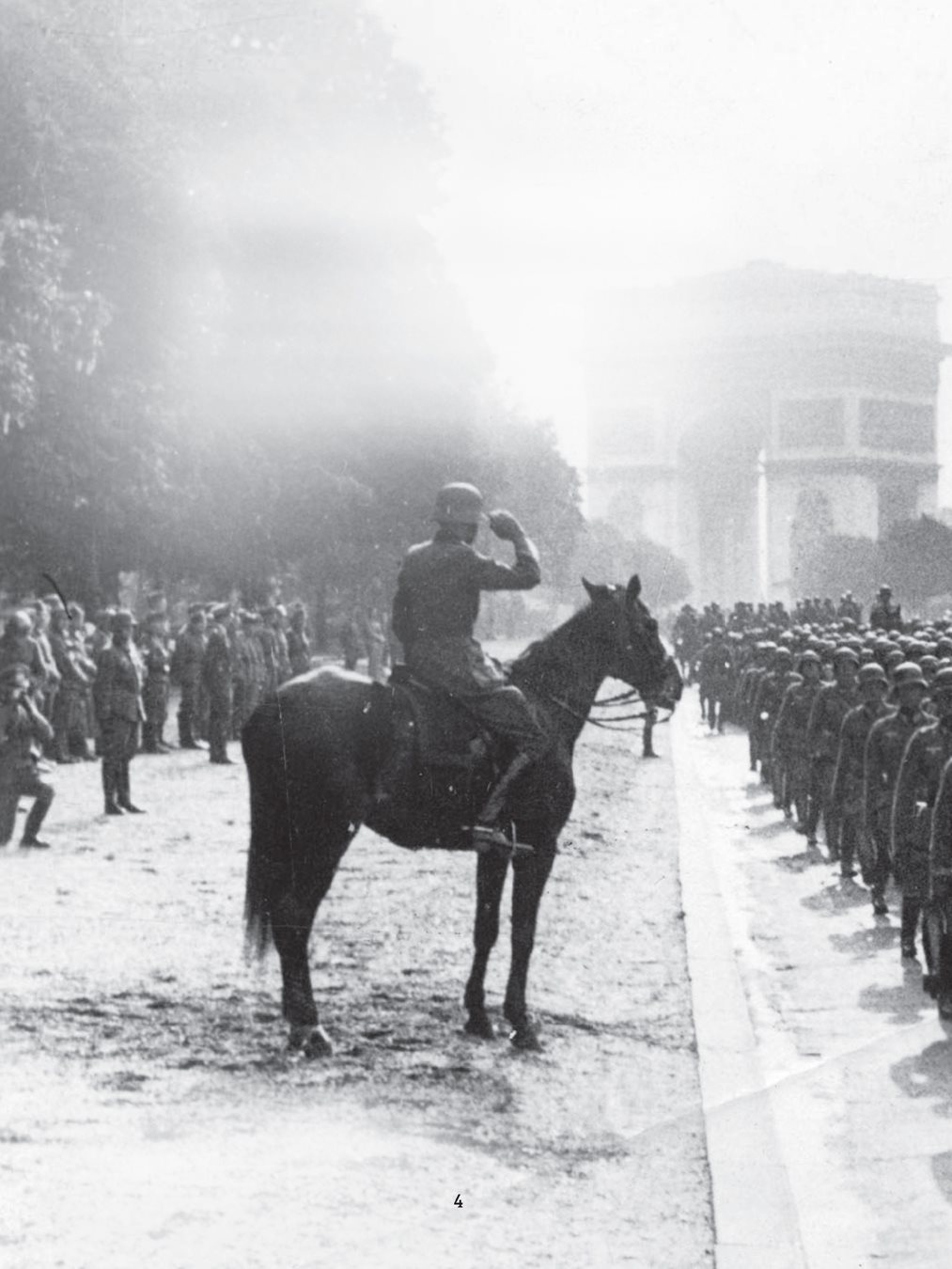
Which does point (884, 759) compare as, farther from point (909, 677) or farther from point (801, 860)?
point (801, 860)

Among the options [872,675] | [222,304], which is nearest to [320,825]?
[872,675]

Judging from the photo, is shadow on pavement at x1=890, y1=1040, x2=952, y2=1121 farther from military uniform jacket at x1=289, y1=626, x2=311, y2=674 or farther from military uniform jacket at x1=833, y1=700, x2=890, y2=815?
military uniform jacket at x1=289, y1=626, x2=311, y2=674

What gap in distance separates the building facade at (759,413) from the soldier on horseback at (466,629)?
95337 mm

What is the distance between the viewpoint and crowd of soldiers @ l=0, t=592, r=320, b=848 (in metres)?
16.3

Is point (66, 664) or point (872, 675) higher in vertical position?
point (872, 675)

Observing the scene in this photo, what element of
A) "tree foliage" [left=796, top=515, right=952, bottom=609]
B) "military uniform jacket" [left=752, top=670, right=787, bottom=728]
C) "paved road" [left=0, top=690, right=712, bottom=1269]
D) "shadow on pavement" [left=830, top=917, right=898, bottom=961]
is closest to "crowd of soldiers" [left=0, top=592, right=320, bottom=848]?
"paved road" [left=0, top=690, right=712, bottom=1269]

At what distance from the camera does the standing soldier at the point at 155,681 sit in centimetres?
2544

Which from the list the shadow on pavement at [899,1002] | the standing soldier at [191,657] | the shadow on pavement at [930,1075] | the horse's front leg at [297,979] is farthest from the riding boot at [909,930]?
the standing soldier at [191,657]

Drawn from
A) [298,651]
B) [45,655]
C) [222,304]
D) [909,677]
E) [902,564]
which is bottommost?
[298,651]

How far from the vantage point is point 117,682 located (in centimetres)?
1961

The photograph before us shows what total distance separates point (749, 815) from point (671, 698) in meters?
11.5

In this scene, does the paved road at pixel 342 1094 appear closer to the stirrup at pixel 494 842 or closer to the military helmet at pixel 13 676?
→ the stirrup at pixel 494 842

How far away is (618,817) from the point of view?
72.7ft

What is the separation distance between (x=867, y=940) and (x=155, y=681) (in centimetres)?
1440
